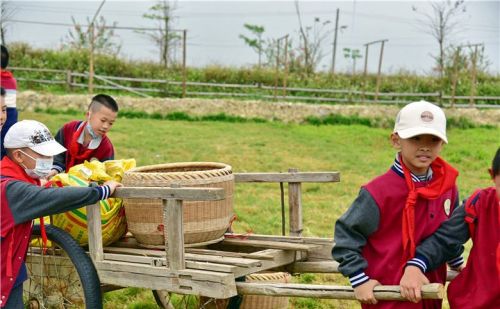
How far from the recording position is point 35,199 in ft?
11.7

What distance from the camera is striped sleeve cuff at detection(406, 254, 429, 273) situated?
110 inches

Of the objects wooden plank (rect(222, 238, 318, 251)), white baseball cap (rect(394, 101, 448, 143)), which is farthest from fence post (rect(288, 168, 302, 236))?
white baseball cap (rect(394, 101, 448, 143))

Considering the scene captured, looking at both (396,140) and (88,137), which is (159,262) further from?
(88,137)

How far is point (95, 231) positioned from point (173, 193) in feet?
1.99

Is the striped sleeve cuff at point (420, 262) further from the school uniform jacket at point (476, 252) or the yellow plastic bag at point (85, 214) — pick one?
the yellow plastic bag at point (85, 214)

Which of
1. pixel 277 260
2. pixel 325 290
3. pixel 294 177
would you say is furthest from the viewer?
pixel 294 177

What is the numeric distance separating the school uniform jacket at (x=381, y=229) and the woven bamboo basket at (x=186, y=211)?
1.22 m

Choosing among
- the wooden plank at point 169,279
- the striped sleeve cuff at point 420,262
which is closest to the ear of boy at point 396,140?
the striped sleeve cuff at point 420,262

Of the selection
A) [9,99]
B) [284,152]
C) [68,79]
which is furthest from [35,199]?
[68,79]

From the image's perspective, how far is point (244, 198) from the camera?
9.30 m

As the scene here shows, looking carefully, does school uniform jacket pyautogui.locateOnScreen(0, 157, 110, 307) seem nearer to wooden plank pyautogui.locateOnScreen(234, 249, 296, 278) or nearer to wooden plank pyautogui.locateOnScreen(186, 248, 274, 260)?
wooden plank pyautogui.locateOnScreen(186, 248, 274, 260)

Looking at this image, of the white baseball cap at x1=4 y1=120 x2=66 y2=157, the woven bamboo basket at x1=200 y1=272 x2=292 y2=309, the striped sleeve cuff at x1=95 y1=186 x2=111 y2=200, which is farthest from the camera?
the woven bamboo basket at x1=200 y1=272 x2=292 y2=309

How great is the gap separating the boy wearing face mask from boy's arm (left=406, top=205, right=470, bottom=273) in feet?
9.15

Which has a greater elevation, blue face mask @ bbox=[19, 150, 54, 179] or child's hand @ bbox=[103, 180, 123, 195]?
blue face mask @ bbox=[19, 150, 54, 179]
